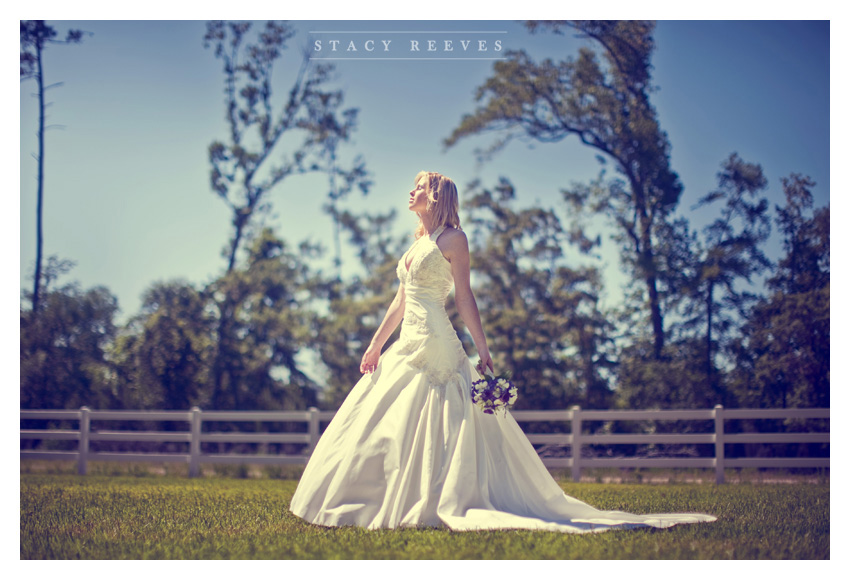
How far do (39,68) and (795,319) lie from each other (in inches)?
406

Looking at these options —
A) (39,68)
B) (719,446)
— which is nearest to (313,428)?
(719,446)

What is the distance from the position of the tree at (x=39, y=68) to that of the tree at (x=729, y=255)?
9.32 metres

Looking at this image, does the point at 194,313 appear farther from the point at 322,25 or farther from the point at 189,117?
the point at 322,25

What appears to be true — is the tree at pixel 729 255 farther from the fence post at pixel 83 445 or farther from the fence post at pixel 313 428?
the fence post at pixel 83 445

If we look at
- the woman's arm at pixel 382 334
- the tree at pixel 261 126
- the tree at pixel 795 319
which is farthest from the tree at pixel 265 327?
the woman's arm at pixel 382 334

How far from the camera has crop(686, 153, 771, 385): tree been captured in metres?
11.3

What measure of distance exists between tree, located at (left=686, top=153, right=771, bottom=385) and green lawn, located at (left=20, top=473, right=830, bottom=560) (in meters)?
6.34

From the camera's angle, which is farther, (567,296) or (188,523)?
(567,296)

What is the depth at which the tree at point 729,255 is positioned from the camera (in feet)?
37.1

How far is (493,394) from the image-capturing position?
4105 millimetres

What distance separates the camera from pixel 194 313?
578 inches

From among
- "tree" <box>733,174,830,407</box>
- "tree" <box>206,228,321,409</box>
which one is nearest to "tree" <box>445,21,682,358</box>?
"tree" <box>733,174,830,407</box>

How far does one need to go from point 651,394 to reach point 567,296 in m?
2.30

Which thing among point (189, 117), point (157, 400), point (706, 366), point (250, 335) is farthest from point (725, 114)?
point (157, 400)
